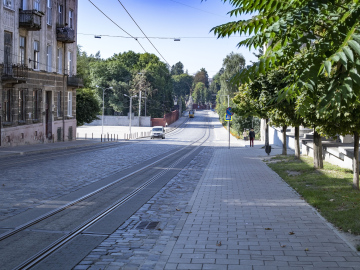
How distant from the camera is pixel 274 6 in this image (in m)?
5.60

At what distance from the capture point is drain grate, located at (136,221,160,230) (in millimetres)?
8961

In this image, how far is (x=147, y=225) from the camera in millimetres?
9250

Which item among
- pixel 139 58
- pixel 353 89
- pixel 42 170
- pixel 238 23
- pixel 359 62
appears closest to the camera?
pixel 359 62

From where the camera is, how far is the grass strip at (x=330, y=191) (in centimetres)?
933

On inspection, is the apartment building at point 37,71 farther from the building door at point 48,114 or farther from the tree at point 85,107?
the tree at point 85,107

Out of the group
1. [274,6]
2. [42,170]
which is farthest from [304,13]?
[42,170]

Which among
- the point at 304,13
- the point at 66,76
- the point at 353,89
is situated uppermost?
the point at 66,76

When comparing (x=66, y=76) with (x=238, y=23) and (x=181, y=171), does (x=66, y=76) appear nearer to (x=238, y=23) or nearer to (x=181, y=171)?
(x=181, y=171)

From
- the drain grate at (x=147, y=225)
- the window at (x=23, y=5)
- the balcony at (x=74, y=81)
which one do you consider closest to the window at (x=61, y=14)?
the balcony at (x=74, y=81)

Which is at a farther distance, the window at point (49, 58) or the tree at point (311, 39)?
the window at point (49, 58)

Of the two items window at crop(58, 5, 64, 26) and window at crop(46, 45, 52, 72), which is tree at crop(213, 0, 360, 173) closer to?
window at crop(46, 45, 52, 72)

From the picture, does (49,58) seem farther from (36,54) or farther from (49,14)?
(49,14)

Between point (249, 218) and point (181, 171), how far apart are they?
34.9ft

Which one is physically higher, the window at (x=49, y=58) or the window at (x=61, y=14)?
the window at (x=61, y=14)
